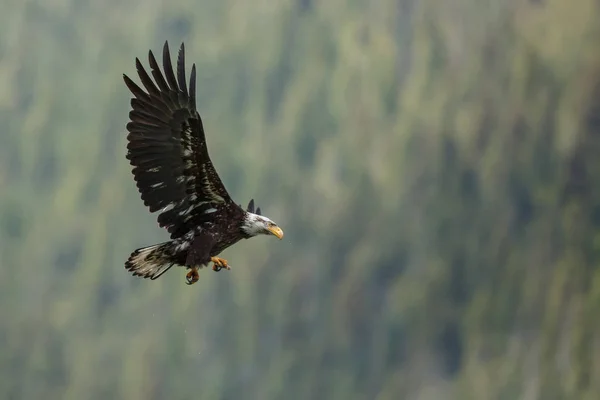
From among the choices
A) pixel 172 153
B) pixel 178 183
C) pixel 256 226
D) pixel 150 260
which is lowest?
pixel 150 260

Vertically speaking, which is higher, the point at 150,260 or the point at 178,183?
the point at 178,183

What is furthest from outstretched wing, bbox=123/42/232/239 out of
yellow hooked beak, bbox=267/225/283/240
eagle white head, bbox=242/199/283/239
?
yellow hooked beak, bbox=267/225/283/240

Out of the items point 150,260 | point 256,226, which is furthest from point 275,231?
point 150,260

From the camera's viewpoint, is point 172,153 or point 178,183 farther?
point 178,183

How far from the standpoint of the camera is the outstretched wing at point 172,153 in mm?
6277

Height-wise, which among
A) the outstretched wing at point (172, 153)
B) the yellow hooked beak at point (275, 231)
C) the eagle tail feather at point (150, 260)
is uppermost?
the outstretched wing at point (172, 153)

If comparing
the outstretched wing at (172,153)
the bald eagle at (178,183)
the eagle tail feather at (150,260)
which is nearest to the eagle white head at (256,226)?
the bald eagle at (178,183)

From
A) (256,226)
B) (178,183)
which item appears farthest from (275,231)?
(178,183)

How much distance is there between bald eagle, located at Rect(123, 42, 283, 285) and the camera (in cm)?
630

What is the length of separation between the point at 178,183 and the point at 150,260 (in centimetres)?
55

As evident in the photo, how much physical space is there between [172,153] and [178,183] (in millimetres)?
224

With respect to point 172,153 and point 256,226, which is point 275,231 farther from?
point 172,153

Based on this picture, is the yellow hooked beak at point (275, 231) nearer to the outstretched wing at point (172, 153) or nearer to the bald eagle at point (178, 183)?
the bald eagle at point (178, 183)

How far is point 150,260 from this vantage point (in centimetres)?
652
